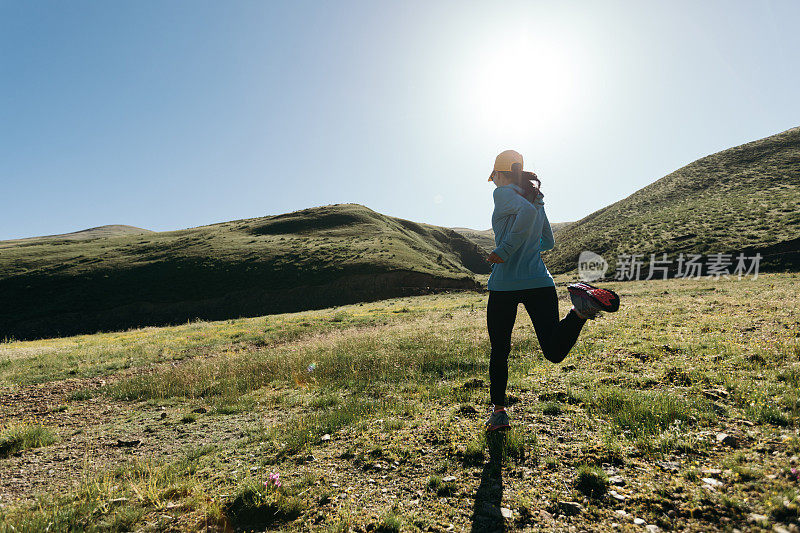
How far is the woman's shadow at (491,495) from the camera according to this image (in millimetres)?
3195

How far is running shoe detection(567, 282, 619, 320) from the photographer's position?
13.8 ft

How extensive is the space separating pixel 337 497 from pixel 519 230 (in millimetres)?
3911

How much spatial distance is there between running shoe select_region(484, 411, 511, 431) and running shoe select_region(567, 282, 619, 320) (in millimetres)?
1819

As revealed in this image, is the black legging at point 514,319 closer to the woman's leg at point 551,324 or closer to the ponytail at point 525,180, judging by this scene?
the woman's leg at point 551,324

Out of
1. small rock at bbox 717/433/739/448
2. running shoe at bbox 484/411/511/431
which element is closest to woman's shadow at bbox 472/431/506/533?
running shoe at bbox 484/411/511/431

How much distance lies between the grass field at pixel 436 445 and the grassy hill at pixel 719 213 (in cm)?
4077

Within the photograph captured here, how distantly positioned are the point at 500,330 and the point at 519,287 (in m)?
0.66

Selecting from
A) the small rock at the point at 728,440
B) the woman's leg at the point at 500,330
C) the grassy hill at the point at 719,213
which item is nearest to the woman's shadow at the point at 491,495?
the woman's leg at the point at 500,330

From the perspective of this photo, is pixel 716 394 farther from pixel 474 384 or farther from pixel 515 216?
pixel 515 216

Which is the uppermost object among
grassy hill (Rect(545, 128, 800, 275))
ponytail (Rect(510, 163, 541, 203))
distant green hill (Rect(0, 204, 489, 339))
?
grassy hill (Rect(545, 128, 800, 275))

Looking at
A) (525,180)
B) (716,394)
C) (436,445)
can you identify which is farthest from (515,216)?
(716,394)

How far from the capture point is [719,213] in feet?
164

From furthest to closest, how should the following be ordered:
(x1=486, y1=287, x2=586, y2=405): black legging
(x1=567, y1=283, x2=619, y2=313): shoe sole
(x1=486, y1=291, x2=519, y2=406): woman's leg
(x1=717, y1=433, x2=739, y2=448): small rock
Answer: (x1=486, y1=291, x2=519, y2=406): woman's leg
(x1=486, y1=287, x2=586, y2=405): black legging
(x1=567, y1=283, x2=619, y2=313): shoe sole
(x1=717, y1=433, x2=739, y2=448): small rock

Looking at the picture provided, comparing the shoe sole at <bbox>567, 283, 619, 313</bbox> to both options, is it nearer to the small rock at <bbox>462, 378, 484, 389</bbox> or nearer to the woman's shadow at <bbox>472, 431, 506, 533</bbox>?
the woman's shadow at <bbox>472, 431, 506, 533</bbox>
